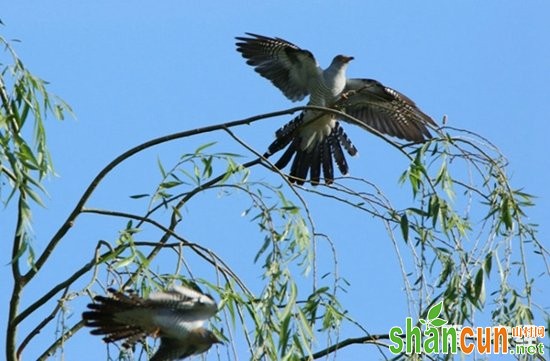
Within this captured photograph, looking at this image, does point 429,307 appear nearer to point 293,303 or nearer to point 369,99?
point 293,303

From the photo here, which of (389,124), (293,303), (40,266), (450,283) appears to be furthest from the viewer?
(389,124)

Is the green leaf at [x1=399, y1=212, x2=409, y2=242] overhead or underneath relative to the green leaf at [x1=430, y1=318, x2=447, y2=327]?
overhead

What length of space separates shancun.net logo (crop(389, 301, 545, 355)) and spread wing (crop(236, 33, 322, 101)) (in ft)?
11.8

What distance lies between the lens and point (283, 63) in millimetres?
7559

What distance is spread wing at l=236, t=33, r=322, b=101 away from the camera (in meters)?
7.42

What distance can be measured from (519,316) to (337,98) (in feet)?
11.8

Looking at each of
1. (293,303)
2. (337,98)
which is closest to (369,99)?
(337,98)

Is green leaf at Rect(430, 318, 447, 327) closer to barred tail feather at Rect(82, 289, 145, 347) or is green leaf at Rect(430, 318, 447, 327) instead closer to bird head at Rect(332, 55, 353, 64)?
barred tail feather at Rect(82, 289, 145, 347)

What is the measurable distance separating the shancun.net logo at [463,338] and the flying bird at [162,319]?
2.14ft

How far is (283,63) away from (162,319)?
3887 millimetres

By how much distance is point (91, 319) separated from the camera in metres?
4.02

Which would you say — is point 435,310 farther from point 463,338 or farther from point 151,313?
point 151,313

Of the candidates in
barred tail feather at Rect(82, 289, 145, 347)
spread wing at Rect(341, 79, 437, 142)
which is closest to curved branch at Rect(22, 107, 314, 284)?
barred tail feather at Rect(82, 289, 145, 347)

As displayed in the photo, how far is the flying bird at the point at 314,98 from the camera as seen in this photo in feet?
24.2
